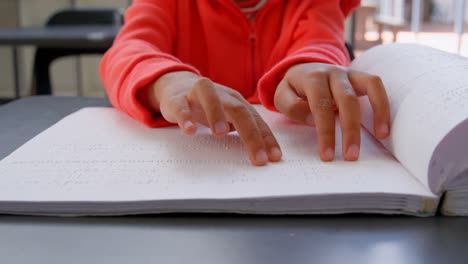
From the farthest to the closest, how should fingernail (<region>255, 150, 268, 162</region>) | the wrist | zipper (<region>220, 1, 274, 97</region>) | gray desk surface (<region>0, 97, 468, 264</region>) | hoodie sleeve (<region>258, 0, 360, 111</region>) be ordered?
zipper (<region>220, 1, 274, 97</region>) < hoodie sleeve (<region>258, 0, 360, 111</region>) < the wrist < fingernail (<region>255, 150, 268, 162</region>) < gray desk surface (<region>0, 97, 468, 264</region>)

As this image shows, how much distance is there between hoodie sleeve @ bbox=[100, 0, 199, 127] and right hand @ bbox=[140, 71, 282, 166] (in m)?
0.08

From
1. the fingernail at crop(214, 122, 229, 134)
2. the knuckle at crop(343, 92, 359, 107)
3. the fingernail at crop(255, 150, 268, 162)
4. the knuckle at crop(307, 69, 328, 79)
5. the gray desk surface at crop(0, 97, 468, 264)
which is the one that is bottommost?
the gray desk surface at crop(0, 97, 468, 264)

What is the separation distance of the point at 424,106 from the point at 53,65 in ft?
10.1

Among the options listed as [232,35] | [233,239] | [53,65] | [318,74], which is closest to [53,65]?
[53,65]

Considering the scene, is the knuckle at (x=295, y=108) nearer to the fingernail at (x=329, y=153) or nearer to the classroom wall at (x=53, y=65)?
the fingernail at (x=329, y=153)

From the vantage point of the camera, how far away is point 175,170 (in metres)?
0.38

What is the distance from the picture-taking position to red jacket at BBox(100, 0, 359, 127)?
0.69 metres

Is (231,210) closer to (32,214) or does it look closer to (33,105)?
(32,214)

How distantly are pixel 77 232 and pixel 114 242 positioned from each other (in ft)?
0.09

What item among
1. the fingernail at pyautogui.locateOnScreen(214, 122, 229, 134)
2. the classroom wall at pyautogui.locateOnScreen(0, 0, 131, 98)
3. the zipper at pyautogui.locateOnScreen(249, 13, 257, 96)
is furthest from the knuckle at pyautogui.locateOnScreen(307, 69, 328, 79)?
the classroom wall at pyautogui.locateOnScreen(0, 0, 131, 98)

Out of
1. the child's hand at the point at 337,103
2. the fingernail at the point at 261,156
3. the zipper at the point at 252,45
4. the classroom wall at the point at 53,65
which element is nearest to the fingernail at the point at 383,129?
the child's hand at the point at 337,103

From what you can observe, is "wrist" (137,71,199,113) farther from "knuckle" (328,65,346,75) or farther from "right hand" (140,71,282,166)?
"knuckle" (328,65,346,75)

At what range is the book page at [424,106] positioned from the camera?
339 mm

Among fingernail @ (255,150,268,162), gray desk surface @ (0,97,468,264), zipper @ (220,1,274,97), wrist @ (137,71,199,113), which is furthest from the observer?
zipper @ (220,1,274,97)
